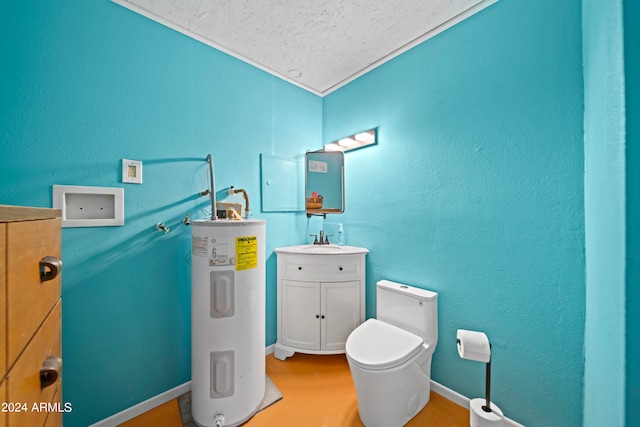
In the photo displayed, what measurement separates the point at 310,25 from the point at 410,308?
194cm

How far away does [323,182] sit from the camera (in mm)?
2199

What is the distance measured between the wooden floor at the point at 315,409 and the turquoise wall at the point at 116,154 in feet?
0.60

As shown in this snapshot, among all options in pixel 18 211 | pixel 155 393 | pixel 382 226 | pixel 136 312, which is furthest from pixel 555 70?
pixel 155 393

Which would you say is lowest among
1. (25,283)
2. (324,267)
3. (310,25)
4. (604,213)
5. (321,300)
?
(321,300)

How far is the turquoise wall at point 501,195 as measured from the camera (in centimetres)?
108

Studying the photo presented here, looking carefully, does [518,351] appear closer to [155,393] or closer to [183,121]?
[155,393]

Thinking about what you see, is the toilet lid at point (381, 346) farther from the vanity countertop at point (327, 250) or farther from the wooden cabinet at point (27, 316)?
the wooden cabinet at point (27, 316)

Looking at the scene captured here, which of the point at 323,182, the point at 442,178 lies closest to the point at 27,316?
the point at 442,178

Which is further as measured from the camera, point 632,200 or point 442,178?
point 442,178

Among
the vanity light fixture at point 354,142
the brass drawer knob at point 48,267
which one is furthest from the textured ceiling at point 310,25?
the brass drawer knob at point 48,267

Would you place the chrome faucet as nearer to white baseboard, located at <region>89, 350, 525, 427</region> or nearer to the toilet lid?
the toilet lid

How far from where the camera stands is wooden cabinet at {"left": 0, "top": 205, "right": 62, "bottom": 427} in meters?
0.41

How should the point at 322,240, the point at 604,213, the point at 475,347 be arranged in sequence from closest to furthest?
the point at 604,213 → the point at 475,347 → the point at 322,240

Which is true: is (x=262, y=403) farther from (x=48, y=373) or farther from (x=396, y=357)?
(x=48, y=373)
